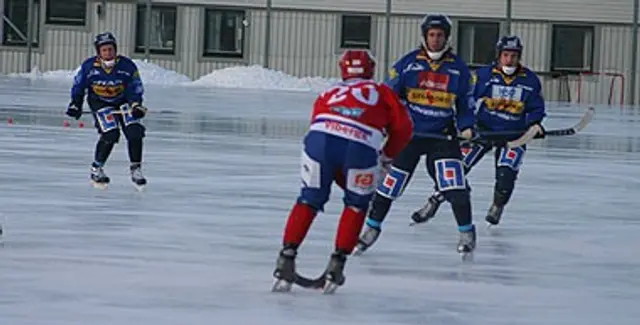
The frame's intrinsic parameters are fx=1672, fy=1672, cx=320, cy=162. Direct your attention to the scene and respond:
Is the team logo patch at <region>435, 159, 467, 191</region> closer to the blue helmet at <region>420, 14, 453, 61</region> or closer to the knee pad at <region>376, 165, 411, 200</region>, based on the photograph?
the knee pad at <region>376, 165, 411, 200</region>

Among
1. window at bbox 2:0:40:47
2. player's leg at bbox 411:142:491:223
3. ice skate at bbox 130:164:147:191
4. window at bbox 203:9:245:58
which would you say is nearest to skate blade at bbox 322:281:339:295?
player's leg at bbox 411:142:491:223

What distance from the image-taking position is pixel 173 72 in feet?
155

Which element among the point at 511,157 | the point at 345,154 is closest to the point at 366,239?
the point at 345,154

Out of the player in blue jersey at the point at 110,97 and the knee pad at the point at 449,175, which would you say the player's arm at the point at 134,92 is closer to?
the player in blue jersey at the point at 110,97

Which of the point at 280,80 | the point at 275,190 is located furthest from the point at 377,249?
the point at 280,80

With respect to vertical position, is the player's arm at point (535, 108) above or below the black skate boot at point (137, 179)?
above

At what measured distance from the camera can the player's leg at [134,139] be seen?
14.4m

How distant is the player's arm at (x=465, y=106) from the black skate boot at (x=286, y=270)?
7.53 feet

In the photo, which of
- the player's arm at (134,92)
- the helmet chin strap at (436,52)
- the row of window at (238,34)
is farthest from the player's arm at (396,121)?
the row of window at (238,34)

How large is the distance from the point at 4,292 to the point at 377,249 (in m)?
3.24

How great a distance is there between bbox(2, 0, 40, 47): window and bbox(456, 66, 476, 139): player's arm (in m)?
39.4

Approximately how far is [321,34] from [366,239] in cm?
3758

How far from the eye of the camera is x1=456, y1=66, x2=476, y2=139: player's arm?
10422mm

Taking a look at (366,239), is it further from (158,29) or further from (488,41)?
(158,29)
